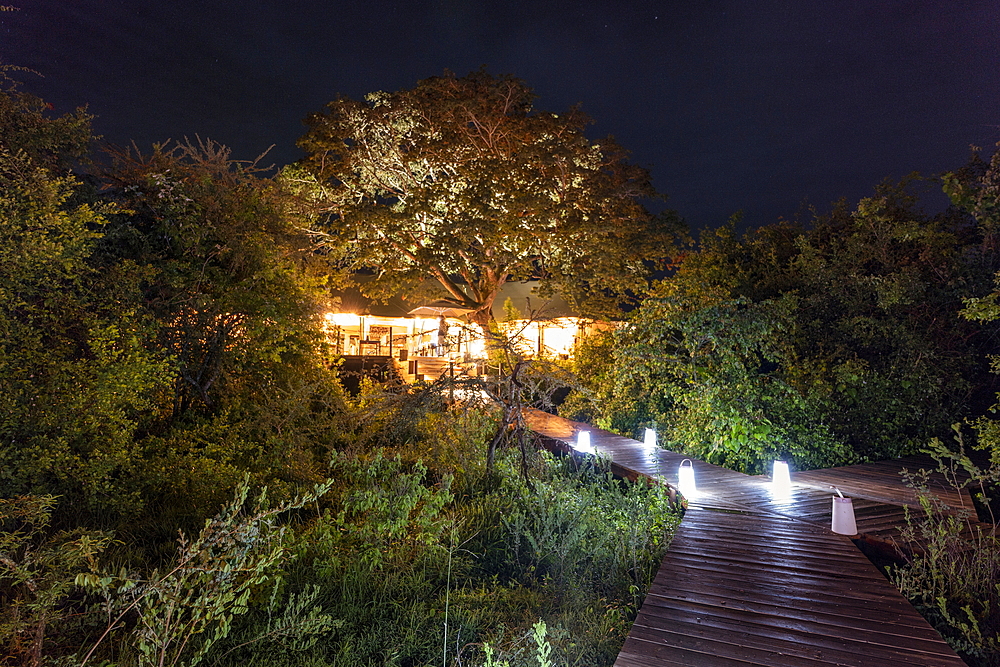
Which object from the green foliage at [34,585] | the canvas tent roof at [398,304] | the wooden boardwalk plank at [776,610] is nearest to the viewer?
the green foliage at [34,585]

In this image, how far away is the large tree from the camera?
32.0 ft

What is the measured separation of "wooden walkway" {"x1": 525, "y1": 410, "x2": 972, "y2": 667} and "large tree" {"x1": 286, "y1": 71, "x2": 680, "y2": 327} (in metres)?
6.36

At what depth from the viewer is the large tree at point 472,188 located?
9.75m

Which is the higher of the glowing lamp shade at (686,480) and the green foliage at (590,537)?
the glowing lamp shade at (686,480)

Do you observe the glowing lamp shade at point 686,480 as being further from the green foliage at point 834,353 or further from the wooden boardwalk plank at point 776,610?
the green foliage at point 834,353

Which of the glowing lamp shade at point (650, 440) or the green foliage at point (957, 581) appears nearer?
the green foliage at point (957, 581)

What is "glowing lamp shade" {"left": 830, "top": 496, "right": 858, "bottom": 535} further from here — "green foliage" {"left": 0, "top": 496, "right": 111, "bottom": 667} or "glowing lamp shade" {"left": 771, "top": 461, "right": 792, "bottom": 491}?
"green foliage" {"left": 0, "top": 496, "right": 111, "bottom": 667}

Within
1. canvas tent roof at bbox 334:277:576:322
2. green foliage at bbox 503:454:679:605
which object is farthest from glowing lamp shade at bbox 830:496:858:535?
canvas tent roof at bbox 334:277:576:322

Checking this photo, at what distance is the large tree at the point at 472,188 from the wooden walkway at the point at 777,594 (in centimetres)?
636

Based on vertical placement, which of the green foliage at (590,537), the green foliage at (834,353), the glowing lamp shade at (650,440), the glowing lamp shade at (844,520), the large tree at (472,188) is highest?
the large tree at (472,188)

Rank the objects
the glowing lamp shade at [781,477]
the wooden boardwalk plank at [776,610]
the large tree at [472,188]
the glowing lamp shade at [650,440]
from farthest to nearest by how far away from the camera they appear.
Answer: the large tree at [472,188]
the glowing lamp shade at [650,440]
the glowing lamp shade at [781,477]
the wooden boardwalk plank at [776,610]

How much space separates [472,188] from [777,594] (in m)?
8.14

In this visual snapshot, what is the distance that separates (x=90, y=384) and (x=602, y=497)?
4.16 metres

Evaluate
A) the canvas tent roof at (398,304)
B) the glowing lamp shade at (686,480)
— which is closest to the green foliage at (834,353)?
the glowing lamp shade at (686,480)
